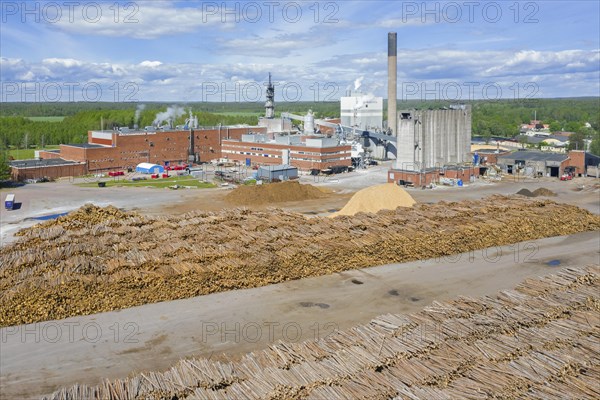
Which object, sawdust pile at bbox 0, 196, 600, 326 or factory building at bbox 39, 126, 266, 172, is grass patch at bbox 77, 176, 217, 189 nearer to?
factory building at bbox 39, 126, 266, 172

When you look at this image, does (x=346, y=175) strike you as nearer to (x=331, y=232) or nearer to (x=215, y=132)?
(x=215, y=132)

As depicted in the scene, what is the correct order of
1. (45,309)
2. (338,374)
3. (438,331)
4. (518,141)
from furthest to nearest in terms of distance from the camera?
(518,141)
(45,309)
(438,331)
(338,374)

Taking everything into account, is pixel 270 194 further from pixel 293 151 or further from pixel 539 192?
pixel 539 192

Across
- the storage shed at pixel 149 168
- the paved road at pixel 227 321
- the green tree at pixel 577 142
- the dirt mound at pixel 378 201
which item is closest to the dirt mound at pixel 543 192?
the dirt mound at pixel 378 201

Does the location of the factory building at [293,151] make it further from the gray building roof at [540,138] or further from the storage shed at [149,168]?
the gray building roof at [540,138]

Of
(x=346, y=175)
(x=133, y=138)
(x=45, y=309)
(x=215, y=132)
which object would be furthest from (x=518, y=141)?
(x=45, y=309)

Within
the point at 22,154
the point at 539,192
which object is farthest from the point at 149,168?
the point at 539,192

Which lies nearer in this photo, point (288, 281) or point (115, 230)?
point (288, 281)

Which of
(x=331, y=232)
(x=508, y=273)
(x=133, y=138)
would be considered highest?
(x=133, y=138)
